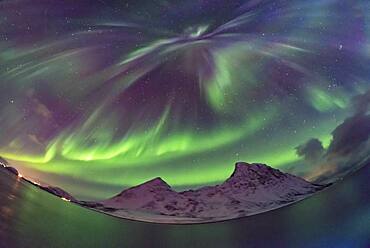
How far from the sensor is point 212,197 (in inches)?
35.8

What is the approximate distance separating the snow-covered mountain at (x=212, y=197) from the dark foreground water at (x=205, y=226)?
0.05m

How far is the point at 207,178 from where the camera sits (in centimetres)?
90

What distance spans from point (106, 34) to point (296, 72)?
288 mm

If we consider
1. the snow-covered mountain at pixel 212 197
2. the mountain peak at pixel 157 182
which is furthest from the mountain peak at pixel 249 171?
the mountain peak at pixel 157 182

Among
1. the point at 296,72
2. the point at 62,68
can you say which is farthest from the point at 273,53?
the point at 62,68

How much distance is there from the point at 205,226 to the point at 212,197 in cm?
10

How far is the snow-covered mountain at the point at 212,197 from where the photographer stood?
0.89 m

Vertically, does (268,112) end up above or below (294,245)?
above

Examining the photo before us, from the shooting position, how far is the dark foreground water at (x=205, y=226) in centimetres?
95

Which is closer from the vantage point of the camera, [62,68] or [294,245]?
[62,68]

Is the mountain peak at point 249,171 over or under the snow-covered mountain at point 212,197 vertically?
over

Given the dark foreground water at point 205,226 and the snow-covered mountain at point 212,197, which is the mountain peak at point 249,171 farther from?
the dark foreground water at point 205,226

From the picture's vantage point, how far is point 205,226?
0.99 m

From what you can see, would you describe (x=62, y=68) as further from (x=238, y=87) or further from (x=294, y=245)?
(x=294, y=245)
